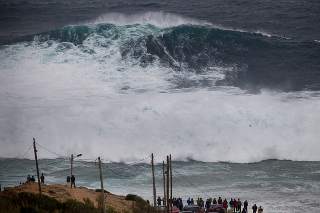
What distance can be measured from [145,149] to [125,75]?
12970 millimetres

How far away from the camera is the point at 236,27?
51.8 metres

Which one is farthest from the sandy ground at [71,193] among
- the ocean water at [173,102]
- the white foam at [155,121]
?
the white foam at [155,121]

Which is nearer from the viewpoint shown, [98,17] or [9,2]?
[98,17]

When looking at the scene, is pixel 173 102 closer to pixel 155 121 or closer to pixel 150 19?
pixel 155 121

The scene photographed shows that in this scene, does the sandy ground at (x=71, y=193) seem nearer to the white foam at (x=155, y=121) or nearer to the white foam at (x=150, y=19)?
the white foam at (x=155, y=121)

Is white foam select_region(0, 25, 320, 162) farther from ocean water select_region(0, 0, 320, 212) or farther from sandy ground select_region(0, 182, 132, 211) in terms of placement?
sandy ground select_region(0, 182, 132, 211)

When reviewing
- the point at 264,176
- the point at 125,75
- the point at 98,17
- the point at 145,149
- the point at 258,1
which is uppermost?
the point at 258,1

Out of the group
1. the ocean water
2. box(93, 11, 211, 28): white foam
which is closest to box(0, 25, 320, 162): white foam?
the ocean water

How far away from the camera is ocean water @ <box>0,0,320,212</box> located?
29.4 metres

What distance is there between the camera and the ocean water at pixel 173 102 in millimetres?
29375

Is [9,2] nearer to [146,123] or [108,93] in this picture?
[108,93]

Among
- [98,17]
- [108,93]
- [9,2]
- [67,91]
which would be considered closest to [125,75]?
[108,93]

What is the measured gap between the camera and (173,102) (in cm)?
3734

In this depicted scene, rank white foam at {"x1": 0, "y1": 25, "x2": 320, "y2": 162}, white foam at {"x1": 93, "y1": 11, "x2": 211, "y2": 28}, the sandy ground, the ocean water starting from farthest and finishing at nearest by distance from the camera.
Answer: white foam at {"x1": 93, "y1": 11, "x2": 211, "y2": 28} < white foam at {"x1": 0, "y1": 25, "x2": 320, "y2": 162} < the ocean water < the sandy ground
